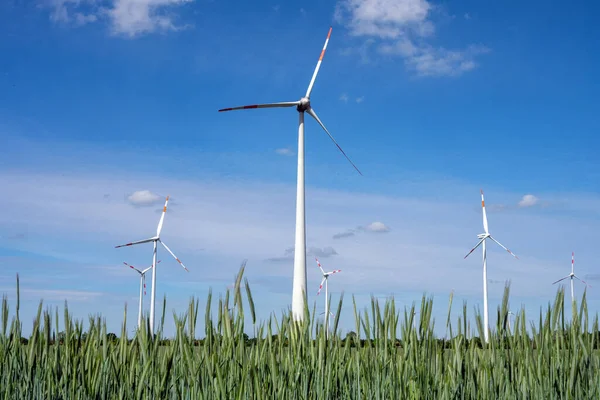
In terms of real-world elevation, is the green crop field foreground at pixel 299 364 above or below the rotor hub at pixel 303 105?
below

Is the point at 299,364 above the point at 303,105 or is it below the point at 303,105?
below

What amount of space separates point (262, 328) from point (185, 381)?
3.28ft

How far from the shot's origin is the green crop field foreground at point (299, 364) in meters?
6.66

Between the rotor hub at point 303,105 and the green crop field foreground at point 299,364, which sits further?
the rotor hub at point 303,105

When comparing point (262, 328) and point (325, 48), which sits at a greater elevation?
point (325, 48)

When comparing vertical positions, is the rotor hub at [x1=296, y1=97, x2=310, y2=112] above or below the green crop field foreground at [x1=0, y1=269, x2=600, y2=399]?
above

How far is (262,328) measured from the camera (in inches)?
283

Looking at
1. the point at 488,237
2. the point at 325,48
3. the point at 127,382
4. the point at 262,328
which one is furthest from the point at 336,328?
the point at 488,237

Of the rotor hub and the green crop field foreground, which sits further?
the rotor hub

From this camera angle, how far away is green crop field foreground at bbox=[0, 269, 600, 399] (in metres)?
6.66

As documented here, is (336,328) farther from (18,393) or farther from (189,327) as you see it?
(18,393)

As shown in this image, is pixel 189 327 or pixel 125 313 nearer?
pixel 189 327

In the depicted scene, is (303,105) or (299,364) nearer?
(299,364)

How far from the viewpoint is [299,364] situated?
6.71 meters
